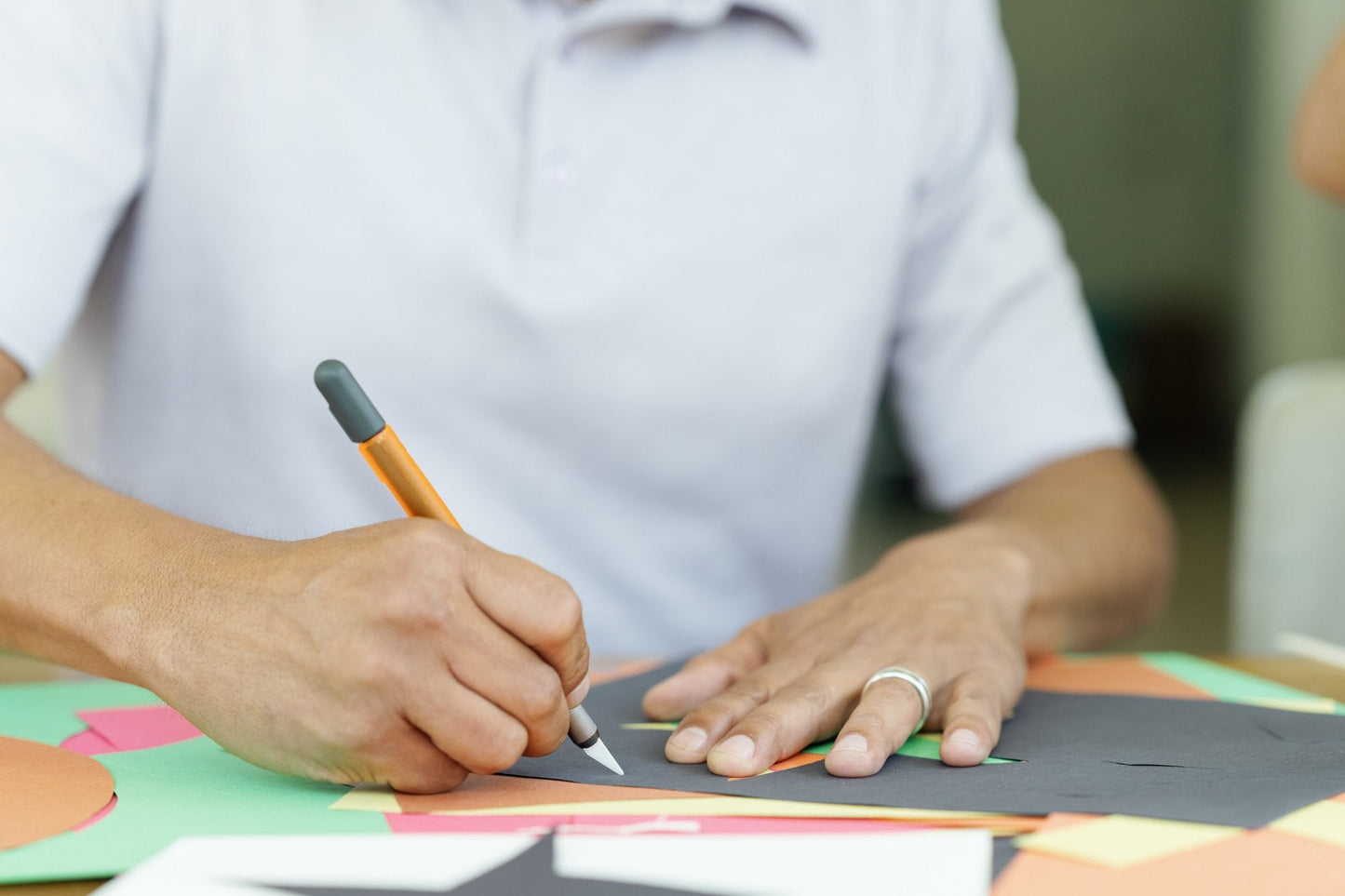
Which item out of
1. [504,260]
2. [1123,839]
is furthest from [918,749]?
[504,260]

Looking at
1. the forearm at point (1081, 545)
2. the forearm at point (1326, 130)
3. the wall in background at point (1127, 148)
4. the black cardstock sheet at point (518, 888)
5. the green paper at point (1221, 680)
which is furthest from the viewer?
the wall in background at point (1127, 148)

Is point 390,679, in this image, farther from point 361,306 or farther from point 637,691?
point 361,306

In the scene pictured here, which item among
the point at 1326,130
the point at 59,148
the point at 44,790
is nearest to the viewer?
the point at 44,790

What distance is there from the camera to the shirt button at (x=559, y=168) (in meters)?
1.02

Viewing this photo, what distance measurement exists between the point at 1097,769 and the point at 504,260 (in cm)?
58

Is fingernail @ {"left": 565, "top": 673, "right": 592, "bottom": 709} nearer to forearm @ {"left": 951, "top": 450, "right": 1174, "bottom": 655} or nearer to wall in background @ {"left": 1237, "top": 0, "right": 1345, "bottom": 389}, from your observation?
forearm @ {"left": 951, "top": 450, "right": 1174, "bottom": 655}

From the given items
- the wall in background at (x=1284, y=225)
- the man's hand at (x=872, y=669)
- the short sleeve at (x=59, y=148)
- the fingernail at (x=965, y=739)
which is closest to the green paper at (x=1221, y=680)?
the man's hand at (x=872, y=669)

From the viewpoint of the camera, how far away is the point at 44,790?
1.91ft

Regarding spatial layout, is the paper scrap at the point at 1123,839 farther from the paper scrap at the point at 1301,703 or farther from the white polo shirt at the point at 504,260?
the white polo shirt at the point at 504,260

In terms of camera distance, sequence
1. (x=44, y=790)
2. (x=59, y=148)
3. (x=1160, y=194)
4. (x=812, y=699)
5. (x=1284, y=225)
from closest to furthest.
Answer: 1. (x=44, y=790)
2. (x=812, y=699)
3. (x=59, y=148)
4. (x=1284, y=225)
5. (x=1160, y=194)

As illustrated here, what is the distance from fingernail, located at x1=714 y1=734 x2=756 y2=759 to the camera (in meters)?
0.62

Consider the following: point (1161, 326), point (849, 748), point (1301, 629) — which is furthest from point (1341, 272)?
point (849, 748)

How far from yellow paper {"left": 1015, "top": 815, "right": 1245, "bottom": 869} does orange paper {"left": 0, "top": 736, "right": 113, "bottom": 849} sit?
1.25 feet

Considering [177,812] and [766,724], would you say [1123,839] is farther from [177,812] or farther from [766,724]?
[177,812]
